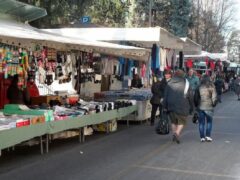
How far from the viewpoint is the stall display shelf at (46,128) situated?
7.74 metres

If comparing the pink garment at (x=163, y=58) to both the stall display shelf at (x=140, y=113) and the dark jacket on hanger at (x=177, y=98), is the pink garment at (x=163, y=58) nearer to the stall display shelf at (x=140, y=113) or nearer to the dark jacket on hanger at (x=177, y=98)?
the stall display shelf at (x=140, y=113)

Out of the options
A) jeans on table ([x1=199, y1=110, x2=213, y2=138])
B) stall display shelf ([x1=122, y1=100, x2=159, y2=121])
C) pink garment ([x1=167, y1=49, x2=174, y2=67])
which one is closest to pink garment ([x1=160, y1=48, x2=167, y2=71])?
pink garment ([x1=167, y1=49, x2=174, y2=67])

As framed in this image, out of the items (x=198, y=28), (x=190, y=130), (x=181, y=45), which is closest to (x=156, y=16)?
(x=198, y=28)

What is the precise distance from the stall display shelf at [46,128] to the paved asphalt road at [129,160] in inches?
18.5

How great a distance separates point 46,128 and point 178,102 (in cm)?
333

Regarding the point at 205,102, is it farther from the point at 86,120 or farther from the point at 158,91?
the point at 158,91

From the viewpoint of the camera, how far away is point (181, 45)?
61.7 feet

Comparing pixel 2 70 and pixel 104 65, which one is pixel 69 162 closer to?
pixel 2 70

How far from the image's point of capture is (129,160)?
865 cm

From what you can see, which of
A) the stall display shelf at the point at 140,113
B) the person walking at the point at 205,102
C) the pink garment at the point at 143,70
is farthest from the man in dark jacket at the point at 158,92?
the pink garment at the point at 143,70

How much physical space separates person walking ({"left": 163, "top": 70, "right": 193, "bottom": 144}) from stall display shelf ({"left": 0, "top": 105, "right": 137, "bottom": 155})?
5.79 feet

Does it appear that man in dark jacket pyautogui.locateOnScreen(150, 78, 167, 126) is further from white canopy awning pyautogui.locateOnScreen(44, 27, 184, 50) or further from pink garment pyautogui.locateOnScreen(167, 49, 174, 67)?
pink garment pyautogui.locateOnScreen(167, 49, 174, 67)

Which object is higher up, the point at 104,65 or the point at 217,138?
the point at 104,65

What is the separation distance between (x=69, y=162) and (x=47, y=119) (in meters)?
1.09
